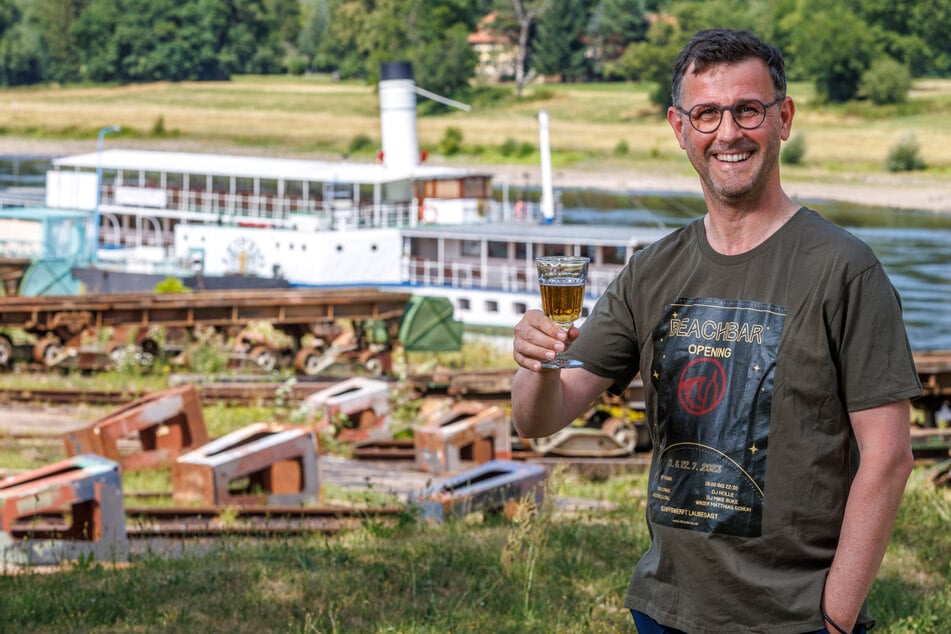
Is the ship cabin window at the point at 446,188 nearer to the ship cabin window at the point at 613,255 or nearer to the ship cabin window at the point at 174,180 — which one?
the ship cabin window at the point at 613,255

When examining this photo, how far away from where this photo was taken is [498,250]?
3219 centimetres

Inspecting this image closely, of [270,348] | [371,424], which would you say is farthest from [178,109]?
[371,424]

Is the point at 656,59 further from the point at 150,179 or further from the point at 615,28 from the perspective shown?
the point at 150,179

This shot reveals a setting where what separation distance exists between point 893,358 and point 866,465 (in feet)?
0.82

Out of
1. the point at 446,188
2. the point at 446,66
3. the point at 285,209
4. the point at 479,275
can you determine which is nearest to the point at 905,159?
the point at 446,66

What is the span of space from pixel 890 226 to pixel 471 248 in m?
27.7

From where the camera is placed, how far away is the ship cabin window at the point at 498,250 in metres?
32.0

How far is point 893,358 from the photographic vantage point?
2887mm

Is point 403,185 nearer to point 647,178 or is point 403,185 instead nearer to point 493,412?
point 493,412

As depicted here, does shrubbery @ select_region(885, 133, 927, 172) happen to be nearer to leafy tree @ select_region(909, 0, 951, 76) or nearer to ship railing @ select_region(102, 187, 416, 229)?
leafy tree @ select_region(909, 0, 951, 76)

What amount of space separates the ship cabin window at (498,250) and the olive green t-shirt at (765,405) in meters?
28.9

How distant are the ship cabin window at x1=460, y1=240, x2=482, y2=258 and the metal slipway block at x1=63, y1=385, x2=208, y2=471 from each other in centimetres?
2110

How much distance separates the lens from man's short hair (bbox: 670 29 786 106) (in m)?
3.07

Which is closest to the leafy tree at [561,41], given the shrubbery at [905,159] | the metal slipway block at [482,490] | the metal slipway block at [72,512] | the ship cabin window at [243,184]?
the shrubbery at [905,159]
